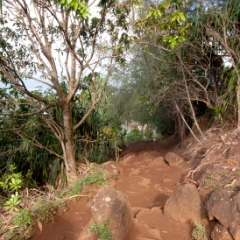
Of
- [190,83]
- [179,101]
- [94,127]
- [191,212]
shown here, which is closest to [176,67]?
[190,83]

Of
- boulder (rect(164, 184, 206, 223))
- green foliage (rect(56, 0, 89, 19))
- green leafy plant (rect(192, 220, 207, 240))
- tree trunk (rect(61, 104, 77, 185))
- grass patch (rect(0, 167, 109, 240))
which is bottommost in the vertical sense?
green leafy plant (rect(192, 220, 207, 240))

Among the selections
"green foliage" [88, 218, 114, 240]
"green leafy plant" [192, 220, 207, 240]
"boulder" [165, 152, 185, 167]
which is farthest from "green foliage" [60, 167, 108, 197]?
"green leafy plant" [192, 220, 207, 240]

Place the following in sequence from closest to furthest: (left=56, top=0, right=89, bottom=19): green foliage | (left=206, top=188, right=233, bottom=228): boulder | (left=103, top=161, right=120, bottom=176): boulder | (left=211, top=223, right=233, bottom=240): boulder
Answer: (left=211, top=223, right=233, bottom=240): boulder < (left=206, top=188, right=233, bottom=228): boulder < (left=56, top=0, right=89, bottom=19): green foliage < (left=103, top=161, right=120, bottom=176): boulder

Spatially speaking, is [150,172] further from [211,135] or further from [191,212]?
[191,212]

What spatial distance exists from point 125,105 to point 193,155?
4455 mm

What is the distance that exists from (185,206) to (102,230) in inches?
47.7

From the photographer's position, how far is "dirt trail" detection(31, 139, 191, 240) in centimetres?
320

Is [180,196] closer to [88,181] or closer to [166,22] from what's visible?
[88,181]

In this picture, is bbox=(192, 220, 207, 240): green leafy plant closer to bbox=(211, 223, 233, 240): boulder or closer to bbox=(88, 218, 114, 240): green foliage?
bbox=(211, 223, 233, 240): boulder

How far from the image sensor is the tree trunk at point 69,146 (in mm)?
4805

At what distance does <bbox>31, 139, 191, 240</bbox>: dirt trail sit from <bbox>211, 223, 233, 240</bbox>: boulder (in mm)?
345

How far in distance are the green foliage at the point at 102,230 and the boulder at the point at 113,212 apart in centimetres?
4

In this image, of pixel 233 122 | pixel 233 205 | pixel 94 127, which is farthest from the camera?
pixel 94 127

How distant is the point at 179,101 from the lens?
752 centimetres
